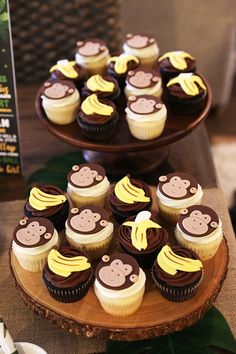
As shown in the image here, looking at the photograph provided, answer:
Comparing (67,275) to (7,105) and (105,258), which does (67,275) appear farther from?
(7,105)

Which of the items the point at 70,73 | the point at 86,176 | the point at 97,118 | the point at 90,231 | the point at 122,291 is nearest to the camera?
the point at 122,291

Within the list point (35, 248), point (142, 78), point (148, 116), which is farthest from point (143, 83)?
point (35, 248)

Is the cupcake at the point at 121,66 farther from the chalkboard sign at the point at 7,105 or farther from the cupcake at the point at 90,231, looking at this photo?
the cupcake at the point at 90,231

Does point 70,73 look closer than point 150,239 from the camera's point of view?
No

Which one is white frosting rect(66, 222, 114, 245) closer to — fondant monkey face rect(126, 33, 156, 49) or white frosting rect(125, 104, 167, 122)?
white frosting rect(125, 104, 167, 122)

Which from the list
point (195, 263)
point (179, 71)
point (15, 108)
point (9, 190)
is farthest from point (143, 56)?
point (195, 263)

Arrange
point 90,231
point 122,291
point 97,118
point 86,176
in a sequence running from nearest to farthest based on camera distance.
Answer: point 122,291, point 90,231, point 86,176, point 97,118

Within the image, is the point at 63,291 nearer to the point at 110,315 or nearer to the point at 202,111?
the point at 110,315
